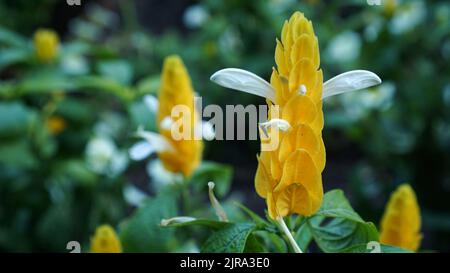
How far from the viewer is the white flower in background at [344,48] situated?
1925mm

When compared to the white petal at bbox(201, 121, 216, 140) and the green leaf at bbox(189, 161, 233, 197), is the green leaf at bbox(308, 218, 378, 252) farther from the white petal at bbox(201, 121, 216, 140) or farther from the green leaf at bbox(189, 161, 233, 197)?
the green leaf at bbox(189, 161, 233, 197)

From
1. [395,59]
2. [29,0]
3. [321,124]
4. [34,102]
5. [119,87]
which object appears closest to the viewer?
[321,124]

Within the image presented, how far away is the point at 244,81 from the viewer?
55 cm

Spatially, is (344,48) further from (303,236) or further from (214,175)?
(303,236)

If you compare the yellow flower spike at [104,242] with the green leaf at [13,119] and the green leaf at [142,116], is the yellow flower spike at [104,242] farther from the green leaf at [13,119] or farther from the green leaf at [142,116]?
the green leaf at [13,119]

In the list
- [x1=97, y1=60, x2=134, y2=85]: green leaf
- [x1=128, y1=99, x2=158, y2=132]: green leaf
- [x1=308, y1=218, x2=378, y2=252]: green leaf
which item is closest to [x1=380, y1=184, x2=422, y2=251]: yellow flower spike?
[x1=308, y1=218, x2=378, y2=252]: green leaf

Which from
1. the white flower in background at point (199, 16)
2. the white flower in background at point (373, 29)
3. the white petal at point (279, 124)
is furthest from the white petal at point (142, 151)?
the white flower in background at point (199, 16)

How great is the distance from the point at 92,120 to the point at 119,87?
15.2 inches

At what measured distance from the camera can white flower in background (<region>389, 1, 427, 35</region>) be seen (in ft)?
6.06

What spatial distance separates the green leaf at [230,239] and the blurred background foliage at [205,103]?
0.72ft
